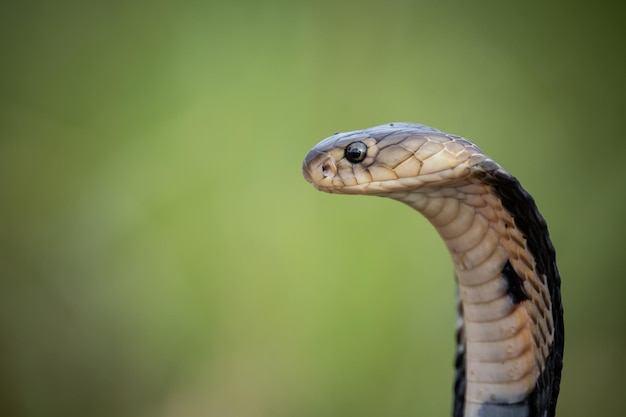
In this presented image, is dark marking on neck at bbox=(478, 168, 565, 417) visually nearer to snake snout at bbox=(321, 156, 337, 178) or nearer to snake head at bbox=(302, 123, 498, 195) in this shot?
snake head at bbox=(302, 123, 498, 195)

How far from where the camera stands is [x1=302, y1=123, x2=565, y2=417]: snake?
0.90m

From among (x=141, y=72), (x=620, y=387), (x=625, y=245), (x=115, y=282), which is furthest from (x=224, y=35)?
(x=620, y=387)

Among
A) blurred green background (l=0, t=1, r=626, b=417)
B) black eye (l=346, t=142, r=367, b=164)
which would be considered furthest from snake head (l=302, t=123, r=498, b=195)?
blurred green background (l=0, t=1, r=626, b=417)

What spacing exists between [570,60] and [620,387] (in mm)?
1098

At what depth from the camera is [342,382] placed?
237cm

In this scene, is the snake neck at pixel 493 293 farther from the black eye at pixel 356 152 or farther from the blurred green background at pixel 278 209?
the blurred green background at pixel 278 209

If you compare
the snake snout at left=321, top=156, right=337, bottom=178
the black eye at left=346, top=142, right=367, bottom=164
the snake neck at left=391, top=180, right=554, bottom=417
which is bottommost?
the snake neck at left=391, top=180, right=554, bottom=417

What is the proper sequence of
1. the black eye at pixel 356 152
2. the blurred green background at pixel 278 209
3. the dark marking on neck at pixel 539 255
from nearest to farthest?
the dark marking on neck at pixel 539 255, the black eye at pixel 356 152, the blurred green background at pixel 278 209

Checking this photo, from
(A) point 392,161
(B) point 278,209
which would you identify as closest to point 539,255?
(A) point 392,161

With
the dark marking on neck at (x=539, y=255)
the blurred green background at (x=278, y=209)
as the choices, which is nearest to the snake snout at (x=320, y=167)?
the dark marking on neck at (x=539, y=255)

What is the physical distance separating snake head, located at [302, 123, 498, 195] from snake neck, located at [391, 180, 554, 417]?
0.16ft

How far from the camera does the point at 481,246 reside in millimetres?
983

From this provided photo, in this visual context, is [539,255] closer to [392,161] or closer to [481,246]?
[481,246]

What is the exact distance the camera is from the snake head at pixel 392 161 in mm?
892
